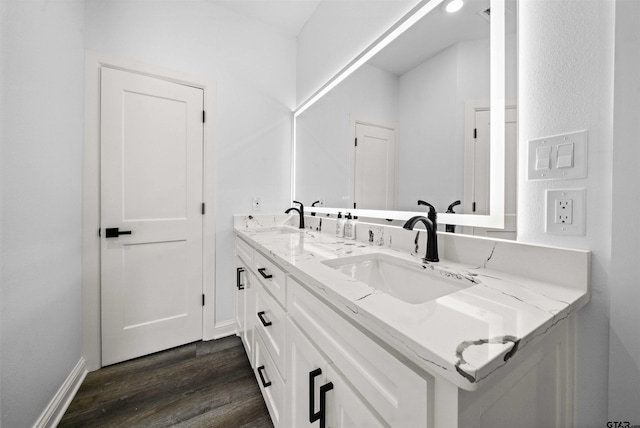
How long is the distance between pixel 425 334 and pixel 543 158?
2.17 ft

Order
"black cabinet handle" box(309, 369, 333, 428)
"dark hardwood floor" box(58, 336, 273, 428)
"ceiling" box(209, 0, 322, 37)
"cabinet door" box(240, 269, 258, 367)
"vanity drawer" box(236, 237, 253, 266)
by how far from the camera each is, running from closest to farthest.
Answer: "black cabinet handle" box(309, 369, 333, 428) < "dark hardwood floor" box(58, 336, 273, 428) < "cabinet door" box(240, 269, 258, 367) < "vanity drawer" box(236, 237, 253, 266) < "ceiling" box(209, 0, 322, 37)

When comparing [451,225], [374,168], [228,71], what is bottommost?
[451,225]

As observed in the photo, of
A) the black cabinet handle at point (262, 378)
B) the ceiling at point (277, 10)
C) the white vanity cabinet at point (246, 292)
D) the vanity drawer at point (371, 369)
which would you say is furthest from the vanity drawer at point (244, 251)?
the ceiling at point (277, 10)

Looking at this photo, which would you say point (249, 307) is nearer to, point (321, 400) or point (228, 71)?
point (321, 400)

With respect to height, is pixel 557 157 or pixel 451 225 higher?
pixel 557 157

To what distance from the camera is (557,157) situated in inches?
27.5

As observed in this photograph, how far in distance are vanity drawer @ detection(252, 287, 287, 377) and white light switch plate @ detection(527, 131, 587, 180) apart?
37.4 inches

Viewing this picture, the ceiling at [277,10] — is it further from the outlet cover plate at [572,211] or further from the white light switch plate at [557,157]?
the outlet cover plate at [572,211]

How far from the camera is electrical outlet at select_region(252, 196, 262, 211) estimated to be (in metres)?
2.20

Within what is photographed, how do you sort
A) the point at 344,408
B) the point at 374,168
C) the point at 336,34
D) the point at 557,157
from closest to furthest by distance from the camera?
the point at 344,408, the point at 557,157, the point at 374,168, the point at 336,34

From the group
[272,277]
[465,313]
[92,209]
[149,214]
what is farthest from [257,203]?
[465,313]

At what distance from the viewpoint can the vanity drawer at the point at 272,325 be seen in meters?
0.97

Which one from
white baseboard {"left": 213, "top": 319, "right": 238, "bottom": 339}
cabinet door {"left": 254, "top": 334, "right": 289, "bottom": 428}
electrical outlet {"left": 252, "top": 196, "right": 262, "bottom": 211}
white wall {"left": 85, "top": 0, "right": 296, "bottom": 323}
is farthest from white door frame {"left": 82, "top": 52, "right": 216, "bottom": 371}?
cabinet door {"left": 254, "top": 334, "right": 289, "bottom": 428}

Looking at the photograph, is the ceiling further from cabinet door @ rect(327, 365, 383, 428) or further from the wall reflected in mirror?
cabinet door @ rect(327, 365, 383, 428)
